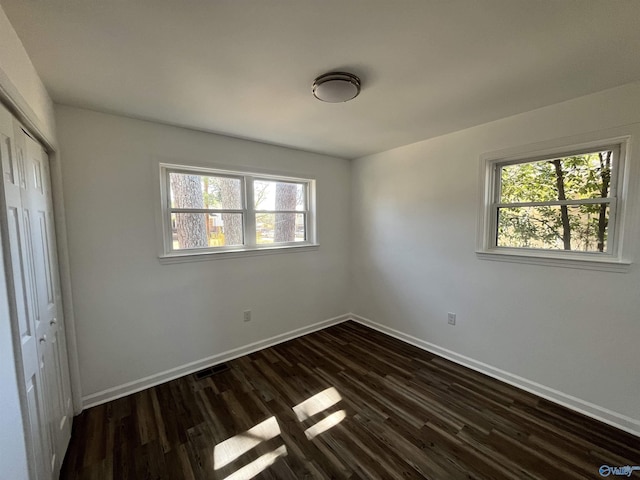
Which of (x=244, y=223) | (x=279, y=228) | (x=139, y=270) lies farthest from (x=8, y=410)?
(x=279, y=228)

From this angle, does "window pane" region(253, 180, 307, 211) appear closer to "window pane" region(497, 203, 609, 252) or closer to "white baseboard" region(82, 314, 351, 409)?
"white baseboard" region(82, 314, 351, 409)

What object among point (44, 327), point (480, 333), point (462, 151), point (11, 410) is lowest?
point (480, 333)

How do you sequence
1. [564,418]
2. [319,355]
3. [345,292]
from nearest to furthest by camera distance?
[564,418], [319,355], [345,292]

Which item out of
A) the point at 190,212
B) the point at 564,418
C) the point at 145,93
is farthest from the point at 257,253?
the point at 564,418

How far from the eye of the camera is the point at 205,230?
2713 millimetres

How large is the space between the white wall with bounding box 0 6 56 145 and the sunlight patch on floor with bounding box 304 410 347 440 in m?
2.44

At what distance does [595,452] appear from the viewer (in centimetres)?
164

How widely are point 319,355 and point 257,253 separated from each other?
136cm

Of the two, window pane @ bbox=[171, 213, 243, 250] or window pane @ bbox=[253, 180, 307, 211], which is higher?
window pane @ bbox=[253, 180, 307, 211]

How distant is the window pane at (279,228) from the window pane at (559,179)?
90.7 inches

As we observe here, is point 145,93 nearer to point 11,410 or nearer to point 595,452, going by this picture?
point 11,410

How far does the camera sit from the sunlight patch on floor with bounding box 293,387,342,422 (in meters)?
2.01

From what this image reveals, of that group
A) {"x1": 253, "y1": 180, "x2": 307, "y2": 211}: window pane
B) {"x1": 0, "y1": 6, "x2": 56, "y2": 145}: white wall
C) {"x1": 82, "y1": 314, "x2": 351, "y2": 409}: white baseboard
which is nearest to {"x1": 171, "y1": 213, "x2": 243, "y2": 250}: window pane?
{"x1": 253, "y1": 180, "x2": 307, "y2": 211}: window pane

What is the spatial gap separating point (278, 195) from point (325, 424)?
2.44m
